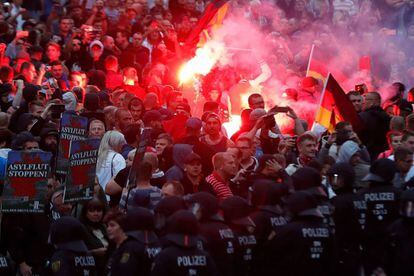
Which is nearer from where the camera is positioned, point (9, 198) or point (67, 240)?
point (67, 240)

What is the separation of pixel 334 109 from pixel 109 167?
10.6ft

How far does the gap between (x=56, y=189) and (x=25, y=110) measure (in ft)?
10.5

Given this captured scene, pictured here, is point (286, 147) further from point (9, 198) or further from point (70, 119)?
point (9, 198)

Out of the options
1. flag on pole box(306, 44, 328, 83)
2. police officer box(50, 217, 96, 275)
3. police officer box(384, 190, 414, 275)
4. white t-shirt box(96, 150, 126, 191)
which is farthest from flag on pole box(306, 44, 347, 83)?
police officer box(50, 217, 96, 275)

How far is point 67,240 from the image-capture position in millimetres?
12539

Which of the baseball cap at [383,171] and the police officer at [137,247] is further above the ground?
the baseball cap at [383,171]

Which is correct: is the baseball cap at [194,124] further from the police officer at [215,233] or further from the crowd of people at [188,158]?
the police officer at [215,233]

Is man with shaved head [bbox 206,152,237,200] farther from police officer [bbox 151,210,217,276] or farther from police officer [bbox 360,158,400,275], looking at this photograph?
police officer [bbox 151,210,217,276]

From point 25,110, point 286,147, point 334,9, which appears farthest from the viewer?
point 334,9

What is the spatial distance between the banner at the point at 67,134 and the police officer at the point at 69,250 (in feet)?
5.72

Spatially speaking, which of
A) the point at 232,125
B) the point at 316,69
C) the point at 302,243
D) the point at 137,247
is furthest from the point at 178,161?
the point at 316,69

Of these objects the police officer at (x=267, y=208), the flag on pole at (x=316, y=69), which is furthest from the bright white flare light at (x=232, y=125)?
the police officer at (x=267, y=208)

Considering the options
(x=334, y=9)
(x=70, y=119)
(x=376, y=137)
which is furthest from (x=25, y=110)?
(x=334, y=9)

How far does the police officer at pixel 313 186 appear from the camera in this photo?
12737mm
